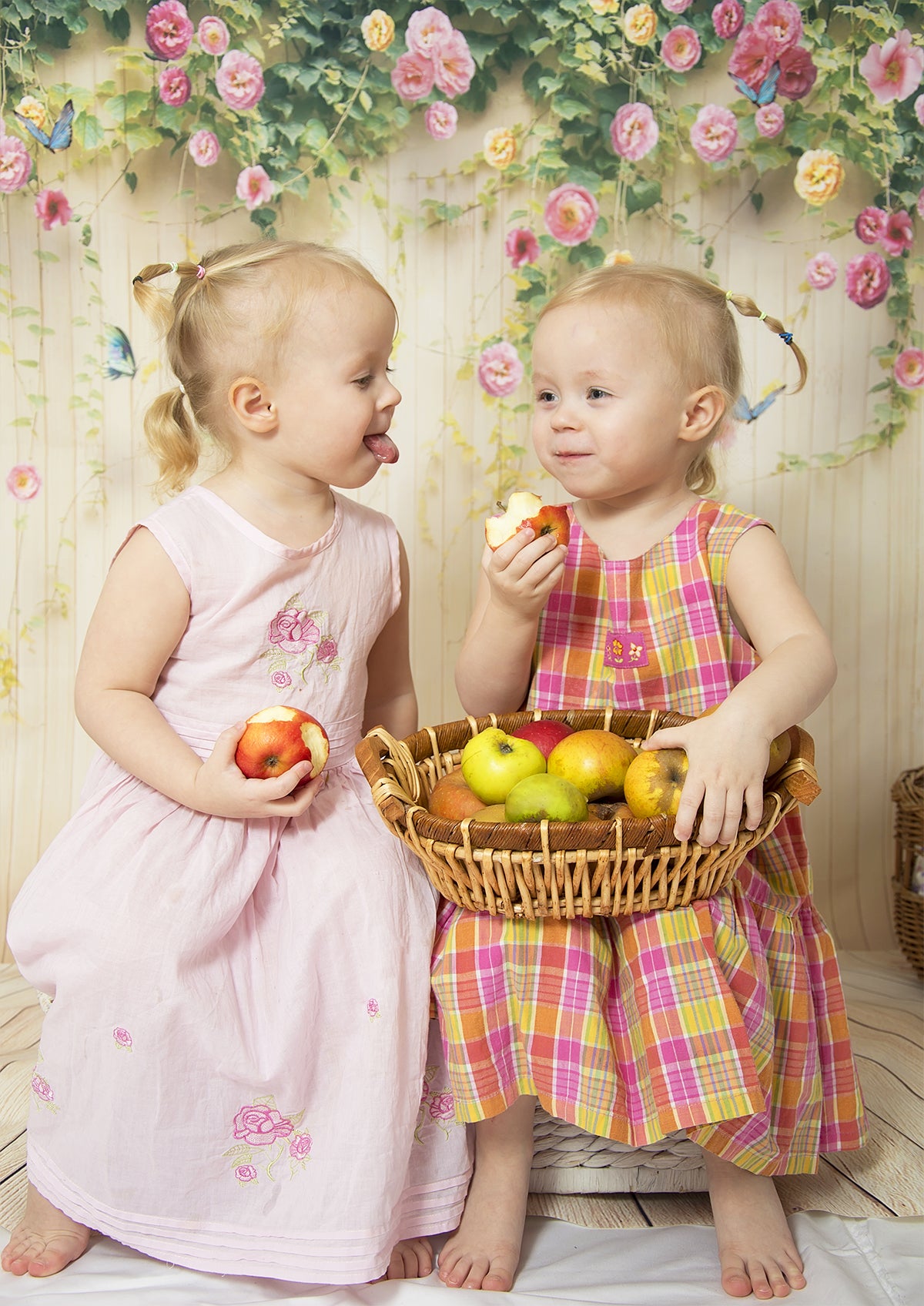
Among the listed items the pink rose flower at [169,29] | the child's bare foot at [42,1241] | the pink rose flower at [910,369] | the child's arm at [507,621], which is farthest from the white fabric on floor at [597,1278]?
the pink rose flower at [169,29]

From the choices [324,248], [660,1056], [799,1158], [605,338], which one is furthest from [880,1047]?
[324,248]

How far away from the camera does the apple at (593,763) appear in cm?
139

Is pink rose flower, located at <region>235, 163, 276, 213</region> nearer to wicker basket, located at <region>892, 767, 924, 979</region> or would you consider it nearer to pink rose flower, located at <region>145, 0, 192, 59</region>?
pink rose flower, located at <region>145, 0, 192, 59</region>

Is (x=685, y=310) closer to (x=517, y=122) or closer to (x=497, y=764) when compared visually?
(x=497, y=764)

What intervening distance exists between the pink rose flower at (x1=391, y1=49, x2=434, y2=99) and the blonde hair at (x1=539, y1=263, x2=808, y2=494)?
81 centimetres

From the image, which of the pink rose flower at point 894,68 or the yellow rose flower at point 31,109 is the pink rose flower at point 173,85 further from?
the pink rose flower at point 894,68

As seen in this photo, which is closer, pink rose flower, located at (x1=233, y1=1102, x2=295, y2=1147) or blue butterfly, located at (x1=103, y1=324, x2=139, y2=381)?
pink rose flower, located at (x1=233, y1=1102, x2=295, y2=1147)

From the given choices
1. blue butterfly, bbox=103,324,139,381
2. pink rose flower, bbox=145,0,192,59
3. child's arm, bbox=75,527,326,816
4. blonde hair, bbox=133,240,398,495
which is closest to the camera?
child's arm, bbox=75,527,326,816

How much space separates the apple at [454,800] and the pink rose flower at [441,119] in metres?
1.40

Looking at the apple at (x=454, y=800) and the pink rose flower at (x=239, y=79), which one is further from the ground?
the pink rose flower at (x=239, y=79)

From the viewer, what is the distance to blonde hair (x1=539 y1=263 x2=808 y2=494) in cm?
162

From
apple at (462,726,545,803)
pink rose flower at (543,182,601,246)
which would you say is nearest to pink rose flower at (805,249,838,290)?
pink rose flower at (543,182,601,246)

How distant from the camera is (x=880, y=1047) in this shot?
201cm

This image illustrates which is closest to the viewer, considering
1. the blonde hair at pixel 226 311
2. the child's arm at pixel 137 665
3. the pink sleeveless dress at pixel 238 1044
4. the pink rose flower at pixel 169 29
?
the pink sleeveless dress at pixel 238 1044
